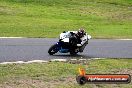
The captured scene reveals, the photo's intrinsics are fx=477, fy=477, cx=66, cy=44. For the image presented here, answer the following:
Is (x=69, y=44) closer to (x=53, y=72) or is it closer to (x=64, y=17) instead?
(x=53, y=72)

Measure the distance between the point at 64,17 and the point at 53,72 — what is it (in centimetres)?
2323

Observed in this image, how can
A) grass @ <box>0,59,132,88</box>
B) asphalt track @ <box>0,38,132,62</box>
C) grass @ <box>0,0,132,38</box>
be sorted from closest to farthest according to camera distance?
1. grass @ <box>0,59,132,88</box>
2. asphalt track @ <box>0,38,132,62</box>
3. grass @ <box>0,0,132,38</box>

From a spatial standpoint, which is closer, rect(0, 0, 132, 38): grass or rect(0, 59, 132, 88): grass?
rect(0, 59, 132, 88): grass

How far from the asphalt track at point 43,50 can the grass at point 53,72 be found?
1.48m

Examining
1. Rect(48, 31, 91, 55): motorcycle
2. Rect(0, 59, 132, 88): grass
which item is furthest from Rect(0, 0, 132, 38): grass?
Rect(0, 59, 132, 88): grass

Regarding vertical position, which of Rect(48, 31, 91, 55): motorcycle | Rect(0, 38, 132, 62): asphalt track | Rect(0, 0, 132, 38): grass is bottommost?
Rect(0, 0, 132, 38): grass

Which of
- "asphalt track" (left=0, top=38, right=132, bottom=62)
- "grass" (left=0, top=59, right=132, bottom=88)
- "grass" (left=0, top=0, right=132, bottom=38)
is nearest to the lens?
"grass" (left=0, top=59, right=132, bottom=88)

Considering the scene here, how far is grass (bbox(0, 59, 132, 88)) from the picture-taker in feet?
32.7

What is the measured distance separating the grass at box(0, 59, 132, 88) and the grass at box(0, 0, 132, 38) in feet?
30.8

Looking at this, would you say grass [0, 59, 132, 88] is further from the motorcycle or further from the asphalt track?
the asphalt track

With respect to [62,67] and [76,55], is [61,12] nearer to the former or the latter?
[76,55]

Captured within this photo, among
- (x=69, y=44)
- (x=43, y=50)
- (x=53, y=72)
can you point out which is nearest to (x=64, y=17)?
(x=43, y=50)

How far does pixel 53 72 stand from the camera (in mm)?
11539

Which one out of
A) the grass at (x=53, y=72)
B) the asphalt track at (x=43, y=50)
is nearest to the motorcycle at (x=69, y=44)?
the asphalt track at (x=43, y=50)
